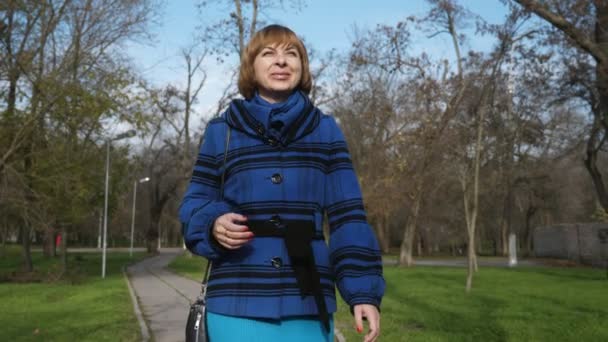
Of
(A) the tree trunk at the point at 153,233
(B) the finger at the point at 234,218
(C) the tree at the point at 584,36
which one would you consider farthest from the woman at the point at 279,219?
(A) the tree trunk at the point at 153,233

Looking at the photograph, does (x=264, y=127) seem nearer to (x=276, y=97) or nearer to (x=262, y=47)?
(x=276, y=97)

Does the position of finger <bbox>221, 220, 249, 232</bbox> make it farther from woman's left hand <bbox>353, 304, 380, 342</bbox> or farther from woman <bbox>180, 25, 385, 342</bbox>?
woman's left hand <bbox>353, 304, 380, 342</bbox>

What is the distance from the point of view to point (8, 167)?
2033cm

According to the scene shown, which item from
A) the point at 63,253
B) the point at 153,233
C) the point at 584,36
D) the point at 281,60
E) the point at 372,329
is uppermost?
the point at 584,36

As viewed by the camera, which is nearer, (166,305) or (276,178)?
(276,178)

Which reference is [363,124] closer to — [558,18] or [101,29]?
[101,29]

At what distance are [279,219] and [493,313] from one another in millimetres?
10347

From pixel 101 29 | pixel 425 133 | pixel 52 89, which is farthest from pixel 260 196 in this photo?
pixel 425 133

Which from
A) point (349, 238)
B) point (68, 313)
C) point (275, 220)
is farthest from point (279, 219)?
point (68, 313)

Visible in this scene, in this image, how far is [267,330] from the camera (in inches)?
81.1

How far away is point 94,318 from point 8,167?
35.4 feet

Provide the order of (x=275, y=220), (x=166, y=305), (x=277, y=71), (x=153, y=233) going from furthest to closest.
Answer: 1. (x=153, y=233)
2. (x=166, y=305)
3. (x=277, y=71)
4. (x=275, y=220)

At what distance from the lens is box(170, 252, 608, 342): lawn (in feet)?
29.3

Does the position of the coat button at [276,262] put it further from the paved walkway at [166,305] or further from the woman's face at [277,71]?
the paved walkway at [166,305]
